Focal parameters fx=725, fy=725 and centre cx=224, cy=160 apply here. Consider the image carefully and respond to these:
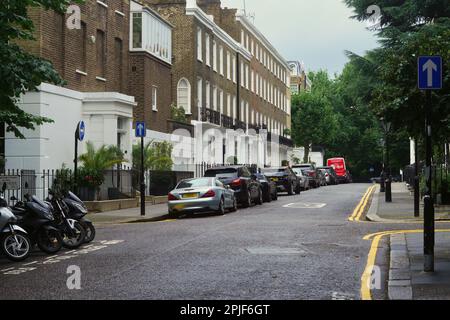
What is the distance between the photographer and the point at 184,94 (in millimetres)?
48281

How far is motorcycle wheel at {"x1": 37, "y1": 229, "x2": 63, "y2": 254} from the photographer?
13406mm

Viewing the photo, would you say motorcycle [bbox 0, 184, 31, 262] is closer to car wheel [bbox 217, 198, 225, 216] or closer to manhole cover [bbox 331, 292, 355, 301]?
manhole cover [bbox 331, 292, 355, 301]

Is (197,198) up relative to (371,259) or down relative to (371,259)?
up

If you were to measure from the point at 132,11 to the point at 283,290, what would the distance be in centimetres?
2816

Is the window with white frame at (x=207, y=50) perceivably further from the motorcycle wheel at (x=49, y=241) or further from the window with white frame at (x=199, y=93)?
the motorcycle wheel at (x=49, y=241)

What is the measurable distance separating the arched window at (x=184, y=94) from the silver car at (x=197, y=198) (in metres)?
23.9

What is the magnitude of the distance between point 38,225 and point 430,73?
297 inches

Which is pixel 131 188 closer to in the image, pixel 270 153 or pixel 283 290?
pixel 283 290

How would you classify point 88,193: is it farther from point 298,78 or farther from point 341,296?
point 298,78

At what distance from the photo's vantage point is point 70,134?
2817 cm

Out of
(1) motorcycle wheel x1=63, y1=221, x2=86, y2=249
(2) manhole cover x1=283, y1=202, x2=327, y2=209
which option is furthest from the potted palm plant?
(1) motorcycle wheel x1=63, y1=221, x2=86, y2=249

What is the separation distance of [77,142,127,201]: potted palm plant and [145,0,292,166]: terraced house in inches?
531

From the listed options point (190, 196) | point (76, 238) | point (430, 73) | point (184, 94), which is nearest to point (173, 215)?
point (190, 196)

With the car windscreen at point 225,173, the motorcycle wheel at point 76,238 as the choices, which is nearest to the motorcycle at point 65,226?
the motorcycle wheel at point 76,238
